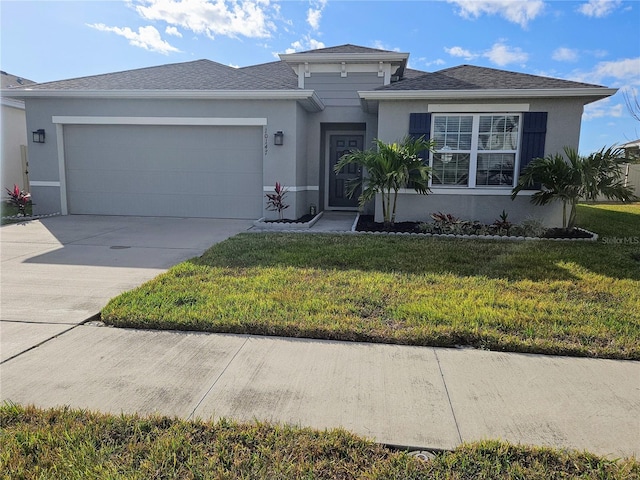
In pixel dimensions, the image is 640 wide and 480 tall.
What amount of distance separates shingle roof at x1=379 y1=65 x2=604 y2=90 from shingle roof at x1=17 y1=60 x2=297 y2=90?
307 centimetres

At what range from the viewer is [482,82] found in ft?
30.6

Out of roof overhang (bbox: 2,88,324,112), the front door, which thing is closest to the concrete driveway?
roof overhang (bbox: 2,88,324,112)

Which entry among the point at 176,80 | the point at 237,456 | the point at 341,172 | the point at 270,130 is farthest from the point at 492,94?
the point at 237,456

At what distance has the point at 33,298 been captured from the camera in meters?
4.54

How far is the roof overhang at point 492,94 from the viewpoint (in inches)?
332

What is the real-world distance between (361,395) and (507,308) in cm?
226

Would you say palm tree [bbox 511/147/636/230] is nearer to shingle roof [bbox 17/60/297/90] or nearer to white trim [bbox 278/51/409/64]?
white trim [bbox 278/51/409/64]

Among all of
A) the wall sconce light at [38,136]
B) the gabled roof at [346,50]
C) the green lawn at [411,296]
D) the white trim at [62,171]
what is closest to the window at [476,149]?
the green lawn at [411,296]

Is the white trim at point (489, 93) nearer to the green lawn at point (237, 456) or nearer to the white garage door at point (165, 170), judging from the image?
the white garage door at point (165, 170)

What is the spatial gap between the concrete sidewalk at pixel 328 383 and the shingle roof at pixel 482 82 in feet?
23.7

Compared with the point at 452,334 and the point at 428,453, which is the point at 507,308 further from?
the point at 428,453

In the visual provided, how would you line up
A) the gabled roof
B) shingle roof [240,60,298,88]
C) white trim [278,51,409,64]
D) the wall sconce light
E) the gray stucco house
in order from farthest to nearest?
shingle roof [240,60,298,88] → the gabled roof → white trim [278,51,409,64] → the wall sconce light → the gray stucco house

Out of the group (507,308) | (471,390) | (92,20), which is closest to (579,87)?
(507,308)

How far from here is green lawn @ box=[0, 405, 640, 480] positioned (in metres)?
2.03
